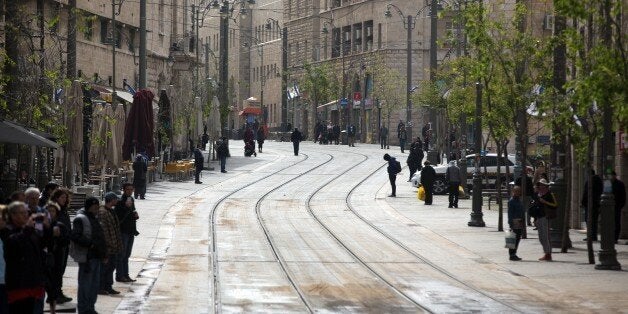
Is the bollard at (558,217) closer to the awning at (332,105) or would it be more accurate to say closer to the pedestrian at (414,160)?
the pedestrian at (414,160)

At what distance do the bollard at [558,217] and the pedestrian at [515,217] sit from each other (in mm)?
1902

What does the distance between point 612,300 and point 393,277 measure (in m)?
5.18

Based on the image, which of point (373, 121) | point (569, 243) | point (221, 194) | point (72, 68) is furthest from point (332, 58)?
point (569, 243)

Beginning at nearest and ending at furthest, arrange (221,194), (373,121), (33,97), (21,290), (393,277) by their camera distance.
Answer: (21,290), (393,277), (33,97), (221,194), (373,121)

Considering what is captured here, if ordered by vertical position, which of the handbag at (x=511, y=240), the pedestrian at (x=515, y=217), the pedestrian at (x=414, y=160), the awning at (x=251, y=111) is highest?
the awning at (x=251, y=111)

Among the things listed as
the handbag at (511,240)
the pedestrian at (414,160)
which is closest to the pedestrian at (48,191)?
the handbag at (511,240)

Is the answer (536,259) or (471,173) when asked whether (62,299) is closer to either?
(536,259)

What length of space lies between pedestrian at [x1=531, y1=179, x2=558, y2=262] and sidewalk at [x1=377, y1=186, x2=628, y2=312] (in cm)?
33

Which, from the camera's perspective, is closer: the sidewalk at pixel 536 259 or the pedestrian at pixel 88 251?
the pedestrian at pixel 88 251

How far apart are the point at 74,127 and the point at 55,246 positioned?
21529mm

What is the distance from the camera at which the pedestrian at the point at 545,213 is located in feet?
103

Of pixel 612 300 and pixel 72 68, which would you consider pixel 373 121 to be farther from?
pixel 612 300

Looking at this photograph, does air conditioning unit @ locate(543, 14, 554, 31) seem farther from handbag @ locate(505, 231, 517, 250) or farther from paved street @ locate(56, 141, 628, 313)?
handbag @ locate(505, 231, 517, 250)

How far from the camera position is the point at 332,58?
12950cm
